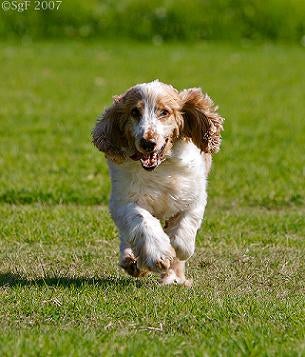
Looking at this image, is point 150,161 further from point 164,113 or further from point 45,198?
point 45,198

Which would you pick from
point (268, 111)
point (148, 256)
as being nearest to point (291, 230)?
point (148, 256)

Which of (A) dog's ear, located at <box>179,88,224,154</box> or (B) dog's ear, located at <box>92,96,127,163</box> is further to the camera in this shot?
(A) dog's ear, located at <box>179,88,224,154</box>

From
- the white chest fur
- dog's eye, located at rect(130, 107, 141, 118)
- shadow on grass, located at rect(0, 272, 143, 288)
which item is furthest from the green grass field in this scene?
dog's eye, located at rect(130, 107, 141, 118)

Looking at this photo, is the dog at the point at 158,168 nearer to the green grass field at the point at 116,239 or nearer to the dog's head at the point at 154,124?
the dog's head at the point at 154,124

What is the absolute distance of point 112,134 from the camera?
6711 mm

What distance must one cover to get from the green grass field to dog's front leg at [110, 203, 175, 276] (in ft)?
0.68

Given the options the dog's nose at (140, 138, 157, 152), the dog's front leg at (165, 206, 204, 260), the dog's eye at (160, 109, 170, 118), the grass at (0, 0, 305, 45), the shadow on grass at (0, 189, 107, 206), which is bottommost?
the grass at (0, 0, 305, 45)

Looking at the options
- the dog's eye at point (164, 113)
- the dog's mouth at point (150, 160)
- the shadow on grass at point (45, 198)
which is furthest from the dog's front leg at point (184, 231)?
the shadow on grass at point (45, 198)

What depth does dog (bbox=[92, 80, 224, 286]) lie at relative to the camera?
6359mm

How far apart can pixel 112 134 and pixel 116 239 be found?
1.98m

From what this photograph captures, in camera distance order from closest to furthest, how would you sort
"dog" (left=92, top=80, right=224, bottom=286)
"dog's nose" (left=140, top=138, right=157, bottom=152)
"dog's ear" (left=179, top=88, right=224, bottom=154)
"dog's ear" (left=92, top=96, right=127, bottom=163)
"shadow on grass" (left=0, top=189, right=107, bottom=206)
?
"dog's nose" (left=140, top=138, right=157, bottom=152)
"dog" (left=92, top=80, right=224, bottom=286)
"dog's ear" (left=92, top=96, right=127, bottom=163)
"dog's ear" (left=179, top=88, right=224, bottom=154)
"shadow on grass" (left=0, top=189, right=107, bottom=206)

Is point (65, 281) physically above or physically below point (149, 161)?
below

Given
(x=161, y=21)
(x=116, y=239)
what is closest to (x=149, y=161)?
(x=116, y=239)

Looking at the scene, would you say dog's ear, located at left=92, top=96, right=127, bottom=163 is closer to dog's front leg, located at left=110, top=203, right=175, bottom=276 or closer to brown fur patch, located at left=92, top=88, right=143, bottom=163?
brown fur patch, located at left=92, top=88, right=143, bottom=163
